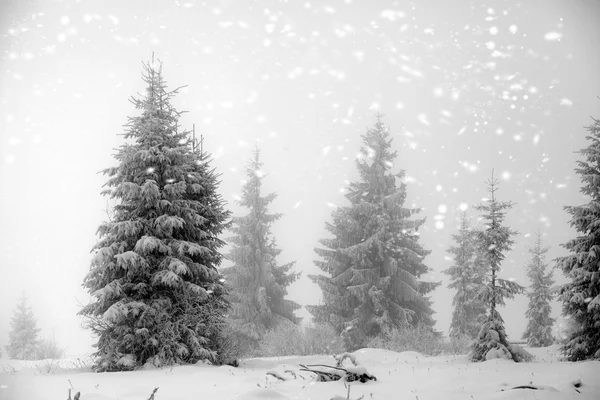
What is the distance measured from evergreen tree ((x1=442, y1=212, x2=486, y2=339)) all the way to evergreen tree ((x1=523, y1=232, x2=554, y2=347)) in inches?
194

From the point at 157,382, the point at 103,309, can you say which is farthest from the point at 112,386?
the point at 103,309

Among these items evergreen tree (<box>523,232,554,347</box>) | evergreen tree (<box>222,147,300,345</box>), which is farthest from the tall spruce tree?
evergreen tree (<box>523,232,554,347</box>)

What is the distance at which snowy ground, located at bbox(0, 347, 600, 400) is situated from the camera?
7875 mm

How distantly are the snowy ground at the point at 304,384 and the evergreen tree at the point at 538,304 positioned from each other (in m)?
21.4

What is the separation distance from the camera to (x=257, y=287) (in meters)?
26.1

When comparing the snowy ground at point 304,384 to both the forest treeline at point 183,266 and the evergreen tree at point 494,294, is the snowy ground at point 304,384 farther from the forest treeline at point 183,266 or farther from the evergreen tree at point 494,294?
the evergreen tree at point 494,294

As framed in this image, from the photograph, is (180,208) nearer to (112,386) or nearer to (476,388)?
(112,386)

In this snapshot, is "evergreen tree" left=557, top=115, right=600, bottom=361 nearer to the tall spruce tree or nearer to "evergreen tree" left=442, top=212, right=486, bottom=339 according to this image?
the tall spruce tree

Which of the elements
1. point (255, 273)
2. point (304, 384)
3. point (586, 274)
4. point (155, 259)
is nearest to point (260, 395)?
point (304, 384)

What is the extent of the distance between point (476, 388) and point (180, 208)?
10.1 m

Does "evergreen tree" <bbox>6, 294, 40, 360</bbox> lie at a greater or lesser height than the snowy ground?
lesser

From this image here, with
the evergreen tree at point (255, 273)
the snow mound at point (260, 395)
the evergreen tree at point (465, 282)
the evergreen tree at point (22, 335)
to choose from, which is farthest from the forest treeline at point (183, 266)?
the evergreen tree at point (22, 335)

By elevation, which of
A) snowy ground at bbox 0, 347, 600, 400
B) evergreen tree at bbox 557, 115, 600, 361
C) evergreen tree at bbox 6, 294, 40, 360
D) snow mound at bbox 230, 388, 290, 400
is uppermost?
evergreen tree at bbox 557, 115, 600, 361

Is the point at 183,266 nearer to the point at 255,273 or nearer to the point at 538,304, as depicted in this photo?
the point at 255,273
